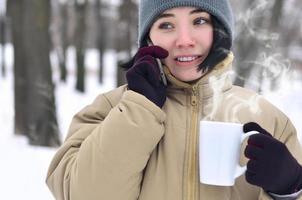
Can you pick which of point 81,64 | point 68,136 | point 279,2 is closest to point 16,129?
point 279,2

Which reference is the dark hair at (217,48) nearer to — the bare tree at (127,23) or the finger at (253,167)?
the finger at (253,167)

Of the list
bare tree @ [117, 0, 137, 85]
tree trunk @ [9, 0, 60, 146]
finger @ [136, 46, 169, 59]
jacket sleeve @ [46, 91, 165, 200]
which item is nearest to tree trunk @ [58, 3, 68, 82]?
bare tree @ [117, 0, 137, 85]

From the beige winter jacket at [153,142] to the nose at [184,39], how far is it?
0.11 m

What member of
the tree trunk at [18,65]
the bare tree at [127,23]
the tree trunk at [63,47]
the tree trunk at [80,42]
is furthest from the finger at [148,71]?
the tree trunk at [63,47]

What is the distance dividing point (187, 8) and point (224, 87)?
0.29m

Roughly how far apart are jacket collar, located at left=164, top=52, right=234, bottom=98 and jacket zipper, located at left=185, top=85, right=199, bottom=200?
2 cm

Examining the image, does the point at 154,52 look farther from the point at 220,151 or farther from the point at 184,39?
the point at 220,151

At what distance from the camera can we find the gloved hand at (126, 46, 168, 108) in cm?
149

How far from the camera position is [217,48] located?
168cm

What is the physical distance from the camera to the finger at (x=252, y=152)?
140 centimetres

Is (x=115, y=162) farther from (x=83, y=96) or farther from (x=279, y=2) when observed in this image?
(x=83, y=96)

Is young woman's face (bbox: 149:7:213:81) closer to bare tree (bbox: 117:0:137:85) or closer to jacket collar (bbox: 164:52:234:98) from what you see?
jacket collar (bbox: 164:52:234:98)

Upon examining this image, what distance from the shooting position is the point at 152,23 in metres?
1.71

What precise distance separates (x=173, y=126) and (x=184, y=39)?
285mm
